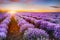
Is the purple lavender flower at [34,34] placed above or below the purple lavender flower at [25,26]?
below

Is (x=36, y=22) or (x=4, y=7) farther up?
(x=4, y=7)

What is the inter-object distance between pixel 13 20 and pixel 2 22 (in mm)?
127

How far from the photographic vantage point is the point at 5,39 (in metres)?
1.69

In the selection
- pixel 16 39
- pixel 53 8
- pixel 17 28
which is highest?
pixel 53 8

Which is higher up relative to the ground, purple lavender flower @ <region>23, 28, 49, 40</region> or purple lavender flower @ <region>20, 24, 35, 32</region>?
purple lavender flower @ <region>20, 24, 35, 32</region>

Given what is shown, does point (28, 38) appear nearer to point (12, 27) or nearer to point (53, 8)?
point (12, 27)

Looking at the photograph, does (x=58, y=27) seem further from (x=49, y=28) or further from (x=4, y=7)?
(x=4, y=7)

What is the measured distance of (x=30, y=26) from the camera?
1.74 metres

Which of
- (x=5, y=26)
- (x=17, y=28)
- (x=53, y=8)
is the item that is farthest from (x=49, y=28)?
(x=5, y=26)

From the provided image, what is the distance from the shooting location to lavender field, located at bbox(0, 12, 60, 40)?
5.57ft

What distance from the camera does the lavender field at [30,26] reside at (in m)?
1.70

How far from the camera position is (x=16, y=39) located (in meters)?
1.70

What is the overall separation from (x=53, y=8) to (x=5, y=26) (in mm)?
584

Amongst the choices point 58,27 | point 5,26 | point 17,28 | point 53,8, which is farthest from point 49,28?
point 5,26
